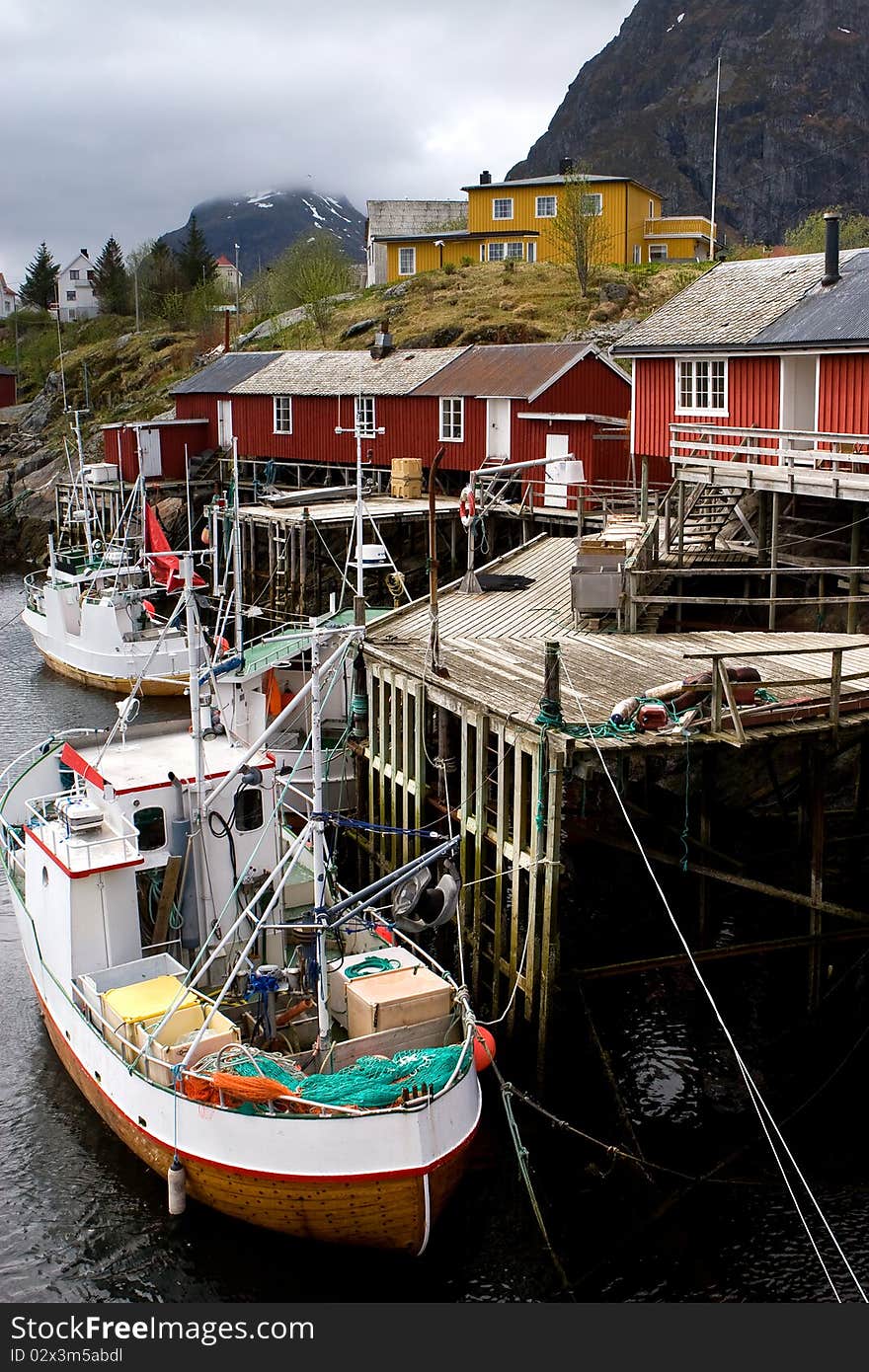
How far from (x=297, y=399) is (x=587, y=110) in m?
122

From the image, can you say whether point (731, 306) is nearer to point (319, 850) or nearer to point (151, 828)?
point (151, 828)

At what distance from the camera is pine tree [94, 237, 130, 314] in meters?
102

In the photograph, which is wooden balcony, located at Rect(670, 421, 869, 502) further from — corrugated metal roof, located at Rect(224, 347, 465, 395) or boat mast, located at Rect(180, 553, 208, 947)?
corrugated metal roof, located at Rect(224, 347, 465, 395)

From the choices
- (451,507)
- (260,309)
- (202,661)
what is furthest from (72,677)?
(260,309)

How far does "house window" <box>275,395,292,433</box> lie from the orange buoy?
38501 millimetres

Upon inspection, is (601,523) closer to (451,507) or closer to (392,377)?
(451,507)

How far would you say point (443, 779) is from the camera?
21984 mm

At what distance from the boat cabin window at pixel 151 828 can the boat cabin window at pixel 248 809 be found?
1.07 metres

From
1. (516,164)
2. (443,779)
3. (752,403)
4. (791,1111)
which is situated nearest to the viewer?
(791,1111)

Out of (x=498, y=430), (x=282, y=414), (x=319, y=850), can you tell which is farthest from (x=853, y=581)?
(x=282, y=414)

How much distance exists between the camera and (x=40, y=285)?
382 feet

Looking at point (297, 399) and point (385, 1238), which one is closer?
point (385, 1238)

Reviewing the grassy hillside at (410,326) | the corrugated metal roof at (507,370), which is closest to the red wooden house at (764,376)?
the corrugated metal roof at (507,370)
